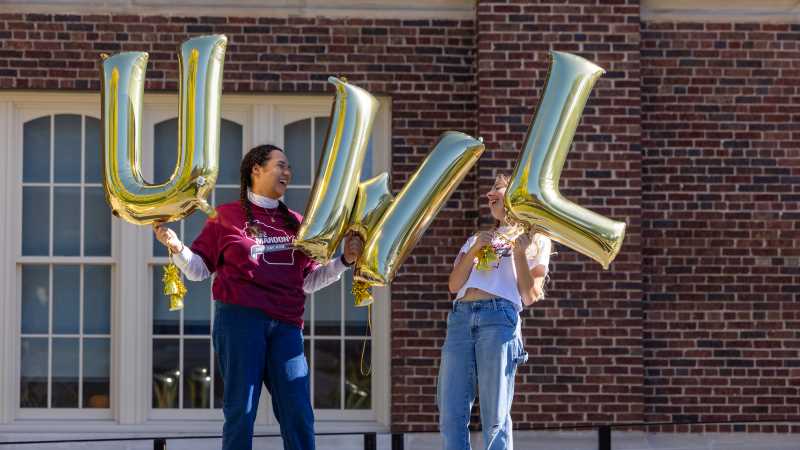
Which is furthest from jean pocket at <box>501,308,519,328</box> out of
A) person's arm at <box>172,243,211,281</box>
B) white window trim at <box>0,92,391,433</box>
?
white window trim at <box>0,92,391,433</box>

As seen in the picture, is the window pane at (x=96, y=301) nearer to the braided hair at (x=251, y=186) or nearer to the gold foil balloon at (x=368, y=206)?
the braided hair at (x=251, y=186)

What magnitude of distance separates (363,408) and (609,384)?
171 cm

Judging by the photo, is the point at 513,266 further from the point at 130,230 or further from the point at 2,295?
the point at 2,295

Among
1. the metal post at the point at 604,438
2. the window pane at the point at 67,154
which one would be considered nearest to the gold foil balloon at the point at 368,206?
the metal post at the point at 604,438

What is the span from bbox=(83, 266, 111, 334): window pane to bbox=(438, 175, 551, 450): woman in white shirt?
380 centimetres

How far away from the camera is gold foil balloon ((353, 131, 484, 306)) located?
234 inches

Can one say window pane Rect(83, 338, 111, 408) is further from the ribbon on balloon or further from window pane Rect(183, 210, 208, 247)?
the ribbon on balloon

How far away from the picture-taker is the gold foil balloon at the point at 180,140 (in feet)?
18.9

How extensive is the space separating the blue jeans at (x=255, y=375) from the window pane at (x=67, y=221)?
370 centimetres

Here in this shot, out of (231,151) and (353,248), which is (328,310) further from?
(353,248)

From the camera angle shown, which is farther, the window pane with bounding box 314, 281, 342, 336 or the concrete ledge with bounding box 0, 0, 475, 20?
the window pane with bounding box 314, 281, 342, 336

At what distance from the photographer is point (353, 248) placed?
6.09 metres

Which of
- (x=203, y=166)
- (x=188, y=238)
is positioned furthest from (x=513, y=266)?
(x=188, y=238)

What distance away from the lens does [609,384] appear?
9250 mm
